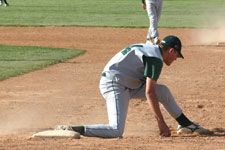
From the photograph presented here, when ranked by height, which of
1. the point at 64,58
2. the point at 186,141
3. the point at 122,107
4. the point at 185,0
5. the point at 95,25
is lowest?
the point at 186,141

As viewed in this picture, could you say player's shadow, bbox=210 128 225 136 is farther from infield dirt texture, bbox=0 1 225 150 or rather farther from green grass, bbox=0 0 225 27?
green grass, bbox=0 0 225 27

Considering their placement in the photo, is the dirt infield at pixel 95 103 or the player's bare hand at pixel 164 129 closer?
the dirt infield at pixel 95 103

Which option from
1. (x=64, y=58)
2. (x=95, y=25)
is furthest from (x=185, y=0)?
(x=64, y=58)

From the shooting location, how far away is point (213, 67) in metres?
12.4

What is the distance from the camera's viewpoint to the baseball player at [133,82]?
6.38 m

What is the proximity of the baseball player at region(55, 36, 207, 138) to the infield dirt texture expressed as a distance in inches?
6.2

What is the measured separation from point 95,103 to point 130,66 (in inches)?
96.0

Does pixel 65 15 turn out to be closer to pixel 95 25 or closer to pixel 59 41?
pixel 95 25

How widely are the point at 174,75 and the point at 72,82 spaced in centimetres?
214

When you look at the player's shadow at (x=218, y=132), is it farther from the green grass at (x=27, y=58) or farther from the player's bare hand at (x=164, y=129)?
the green grass at (x=27, y=58)

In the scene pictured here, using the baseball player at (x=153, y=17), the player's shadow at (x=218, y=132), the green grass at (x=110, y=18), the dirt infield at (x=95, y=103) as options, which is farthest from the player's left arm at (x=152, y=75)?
the green grass at (x=110, y=18)

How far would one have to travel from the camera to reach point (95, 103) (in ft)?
29.5

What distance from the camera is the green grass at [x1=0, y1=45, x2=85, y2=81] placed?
11.9 metres

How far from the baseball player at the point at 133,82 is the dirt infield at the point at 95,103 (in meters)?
0.16
